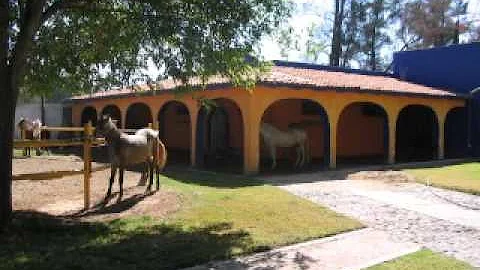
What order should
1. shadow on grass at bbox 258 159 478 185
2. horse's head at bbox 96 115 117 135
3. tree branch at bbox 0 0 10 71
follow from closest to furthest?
tree branch at bbox 0 0 10 71 < horse's head at bbox 96 115 117 135 < shadow on grass at bbox 258 159 478 185

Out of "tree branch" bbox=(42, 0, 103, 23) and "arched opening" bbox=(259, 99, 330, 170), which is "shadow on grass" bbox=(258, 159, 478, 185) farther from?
"tree branch" bbox=(42, 0, 103, 23)

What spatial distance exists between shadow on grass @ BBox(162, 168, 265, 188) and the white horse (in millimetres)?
2157

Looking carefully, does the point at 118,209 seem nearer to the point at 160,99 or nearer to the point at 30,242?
the point at 30,242

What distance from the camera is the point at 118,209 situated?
1022 centimetres

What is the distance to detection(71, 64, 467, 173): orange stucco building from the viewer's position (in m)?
16.0

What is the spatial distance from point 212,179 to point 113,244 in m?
7.26

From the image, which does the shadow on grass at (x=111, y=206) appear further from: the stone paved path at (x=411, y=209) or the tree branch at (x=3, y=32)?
the stone paved path at (x=411, y=209)

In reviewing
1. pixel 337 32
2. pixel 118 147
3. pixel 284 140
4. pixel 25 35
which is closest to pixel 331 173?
pixel 284 140

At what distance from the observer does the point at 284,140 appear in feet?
57.6

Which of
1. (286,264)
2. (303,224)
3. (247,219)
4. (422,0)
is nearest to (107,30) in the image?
(247,219)

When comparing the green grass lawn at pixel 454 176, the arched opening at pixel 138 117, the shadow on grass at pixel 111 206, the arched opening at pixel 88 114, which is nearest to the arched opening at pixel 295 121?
the green grass lawn at pixel 454 176

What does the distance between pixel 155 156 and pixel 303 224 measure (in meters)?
5.08

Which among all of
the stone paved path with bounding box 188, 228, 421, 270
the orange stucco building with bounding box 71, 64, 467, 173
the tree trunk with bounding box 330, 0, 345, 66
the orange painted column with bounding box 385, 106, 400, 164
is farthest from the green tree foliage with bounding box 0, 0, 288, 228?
the tree trunk with bounding box 330, 0, 345, 66

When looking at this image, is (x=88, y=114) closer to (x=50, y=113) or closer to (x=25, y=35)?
(x=50, y=113)
